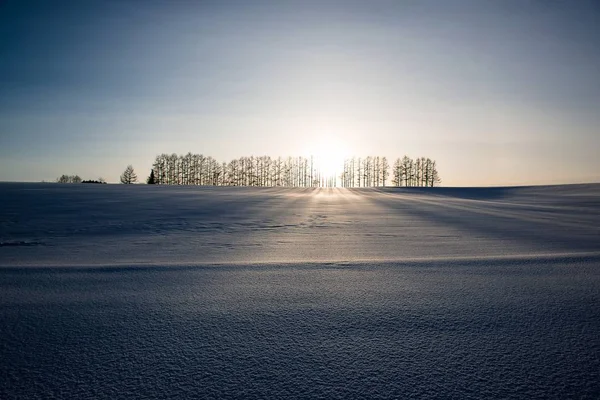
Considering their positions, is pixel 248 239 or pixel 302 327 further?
pixel 248 239

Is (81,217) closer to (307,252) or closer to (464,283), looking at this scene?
(307,252)

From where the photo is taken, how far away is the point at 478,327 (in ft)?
7.83

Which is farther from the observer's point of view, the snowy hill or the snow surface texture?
the snowy hill

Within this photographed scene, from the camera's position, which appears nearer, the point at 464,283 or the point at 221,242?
the point at 464,283

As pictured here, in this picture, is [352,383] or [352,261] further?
[352,261]

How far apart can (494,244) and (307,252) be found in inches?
146

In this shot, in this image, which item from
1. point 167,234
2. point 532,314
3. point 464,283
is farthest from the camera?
point 167,234

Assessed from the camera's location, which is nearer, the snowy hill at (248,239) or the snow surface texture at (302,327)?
the snow surface texture at (302,327)

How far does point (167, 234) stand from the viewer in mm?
7785

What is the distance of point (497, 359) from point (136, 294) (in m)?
3.07

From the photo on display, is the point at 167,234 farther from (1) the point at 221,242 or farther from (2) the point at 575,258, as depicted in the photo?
(2) the point at 575,258

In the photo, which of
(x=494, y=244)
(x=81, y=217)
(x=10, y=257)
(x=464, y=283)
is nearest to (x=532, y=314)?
(x=464, y=283)

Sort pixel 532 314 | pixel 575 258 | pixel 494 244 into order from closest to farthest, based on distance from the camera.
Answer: pixel 532 314
pixel 575 258
pixel 494 244

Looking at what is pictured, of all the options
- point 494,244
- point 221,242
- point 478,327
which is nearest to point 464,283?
point 478,327
